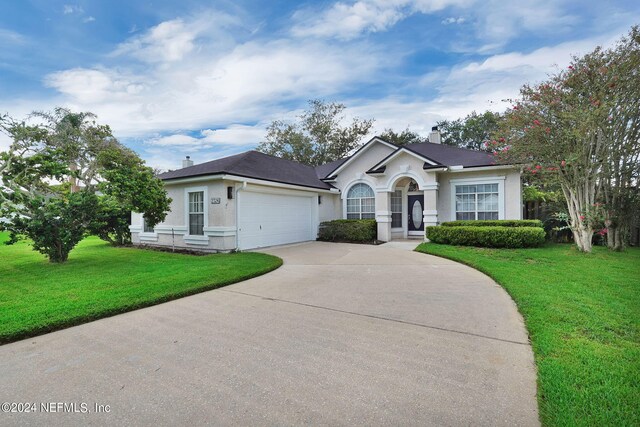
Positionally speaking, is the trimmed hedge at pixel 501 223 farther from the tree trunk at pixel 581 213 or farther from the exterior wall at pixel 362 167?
the exterior wall at pixel 362 167

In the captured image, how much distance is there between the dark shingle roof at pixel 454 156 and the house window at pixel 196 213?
9304 mm

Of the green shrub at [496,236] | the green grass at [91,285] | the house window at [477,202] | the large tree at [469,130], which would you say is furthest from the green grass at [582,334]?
the large tree at [469,130]

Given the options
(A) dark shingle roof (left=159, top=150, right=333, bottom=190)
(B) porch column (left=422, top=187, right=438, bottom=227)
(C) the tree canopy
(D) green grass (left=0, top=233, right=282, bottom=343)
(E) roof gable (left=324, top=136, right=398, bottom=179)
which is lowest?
(D) green grass (left=0, top=233, right=282, bottom=343)

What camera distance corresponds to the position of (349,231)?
1452 cm

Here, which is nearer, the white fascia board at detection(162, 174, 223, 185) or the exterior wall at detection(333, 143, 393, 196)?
the white fascia board at detection(162, 174, 223, 185)

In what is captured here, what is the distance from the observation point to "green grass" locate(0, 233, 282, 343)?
418 cm

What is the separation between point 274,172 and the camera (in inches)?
536

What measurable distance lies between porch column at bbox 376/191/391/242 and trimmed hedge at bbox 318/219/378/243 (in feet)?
0.88

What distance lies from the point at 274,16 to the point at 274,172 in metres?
5.94

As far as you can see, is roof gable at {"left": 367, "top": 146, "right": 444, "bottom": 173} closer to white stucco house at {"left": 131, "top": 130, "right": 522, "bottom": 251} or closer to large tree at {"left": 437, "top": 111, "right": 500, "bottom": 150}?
white stucco house at {"left": 131, "top": 130, "right": 522, "bottom": 251}

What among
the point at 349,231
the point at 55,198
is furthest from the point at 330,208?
the point at 55,198

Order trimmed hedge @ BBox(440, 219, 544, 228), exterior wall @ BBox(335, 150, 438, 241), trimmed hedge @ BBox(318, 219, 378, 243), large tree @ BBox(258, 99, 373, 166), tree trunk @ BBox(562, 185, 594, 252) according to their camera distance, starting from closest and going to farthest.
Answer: tree trunk @ BBox(562, 185, 594, 252)
trimmed hedge @ BBox(440, 219, 544, 228)
exterior wall @ BBox(335, 150, 438, 241)
trimmed hedge @ BBox(318, 219, 378, 243)
large tree @ BBox(258, 99, 373, 166)

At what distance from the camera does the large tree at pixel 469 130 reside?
30578 mm

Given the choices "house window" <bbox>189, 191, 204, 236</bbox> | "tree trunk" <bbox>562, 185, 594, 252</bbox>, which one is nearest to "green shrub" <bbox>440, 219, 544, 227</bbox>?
"tree trunk" <bbox>562, 185, 594, 252</bbox>
